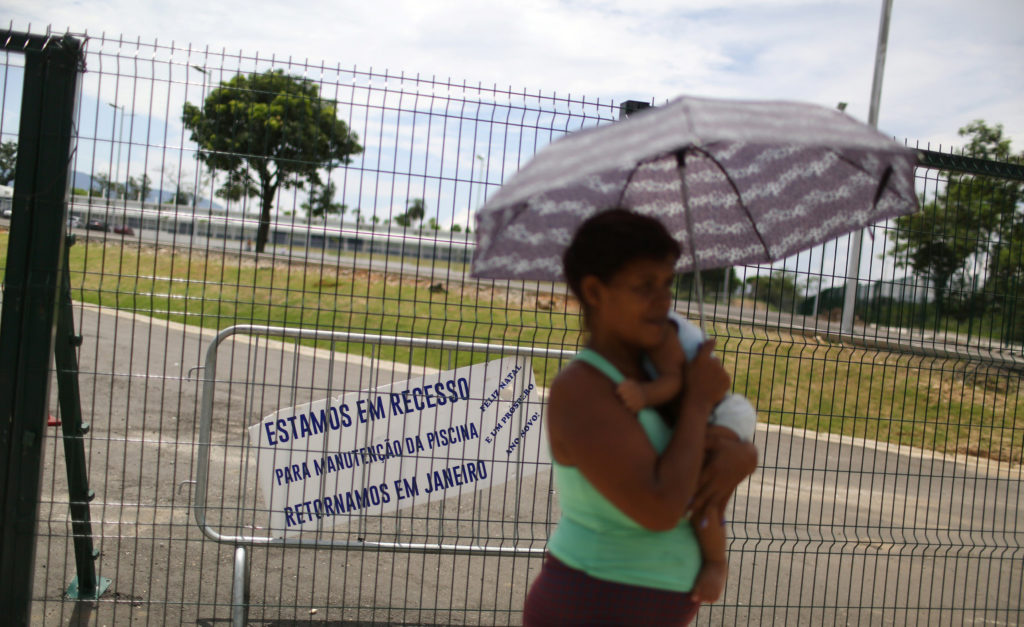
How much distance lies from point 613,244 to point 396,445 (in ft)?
9.06

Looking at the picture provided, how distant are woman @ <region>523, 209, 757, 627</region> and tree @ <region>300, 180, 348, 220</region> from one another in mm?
2196

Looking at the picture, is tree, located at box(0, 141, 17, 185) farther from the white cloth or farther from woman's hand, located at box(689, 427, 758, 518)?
woman's hand, located at box(689, 427, 758, 518)

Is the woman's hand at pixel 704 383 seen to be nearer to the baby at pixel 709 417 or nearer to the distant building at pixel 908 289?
the baby at pixel 709 417

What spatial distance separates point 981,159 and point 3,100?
4847 mm

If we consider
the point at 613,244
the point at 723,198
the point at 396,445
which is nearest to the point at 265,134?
the point at 396,445

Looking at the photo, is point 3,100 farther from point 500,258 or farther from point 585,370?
point 585,370

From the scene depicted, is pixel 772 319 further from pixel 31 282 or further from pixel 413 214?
pixel 31 282

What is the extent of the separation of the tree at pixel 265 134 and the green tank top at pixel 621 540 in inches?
94.4

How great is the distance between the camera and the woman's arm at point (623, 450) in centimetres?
171

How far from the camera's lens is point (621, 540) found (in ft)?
6.12

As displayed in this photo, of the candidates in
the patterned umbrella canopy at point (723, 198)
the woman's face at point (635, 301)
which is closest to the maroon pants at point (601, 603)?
the woman's face at point (635, 301)

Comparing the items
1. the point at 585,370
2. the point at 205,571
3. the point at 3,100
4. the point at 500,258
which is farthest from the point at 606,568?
the point at 205,571

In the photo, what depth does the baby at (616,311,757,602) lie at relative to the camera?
6.08 feet

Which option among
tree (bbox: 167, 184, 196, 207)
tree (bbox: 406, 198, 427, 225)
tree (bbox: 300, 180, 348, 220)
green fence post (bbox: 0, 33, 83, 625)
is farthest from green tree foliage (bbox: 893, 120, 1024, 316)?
green fence post (bbox: 0, 33, 83, 625)
